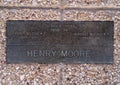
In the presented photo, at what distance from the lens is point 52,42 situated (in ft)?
16.4

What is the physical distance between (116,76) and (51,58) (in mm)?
593

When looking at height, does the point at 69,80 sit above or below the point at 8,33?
below

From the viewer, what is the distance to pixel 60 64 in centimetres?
500

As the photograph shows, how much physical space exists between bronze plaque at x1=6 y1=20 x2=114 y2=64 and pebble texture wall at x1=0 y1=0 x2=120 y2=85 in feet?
0.15

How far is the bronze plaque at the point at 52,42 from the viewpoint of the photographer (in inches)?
196

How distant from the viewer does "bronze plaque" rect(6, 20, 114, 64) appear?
4980 mm

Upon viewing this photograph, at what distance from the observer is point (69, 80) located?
4988 mm

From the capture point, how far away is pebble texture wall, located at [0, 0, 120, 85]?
4.99m

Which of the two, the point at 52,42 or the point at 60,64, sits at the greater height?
the point at 52,42

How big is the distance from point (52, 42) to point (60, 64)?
21 centimetres

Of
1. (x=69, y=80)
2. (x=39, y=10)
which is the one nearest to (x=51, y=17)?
(x=39, y=10)

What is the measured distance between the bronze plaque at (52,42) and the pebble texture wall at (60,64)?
0.05 m

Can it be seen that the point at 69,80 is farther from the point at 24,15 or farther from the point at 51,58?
the point at 24,15

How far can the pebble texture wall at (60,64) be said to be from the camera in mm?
4988
